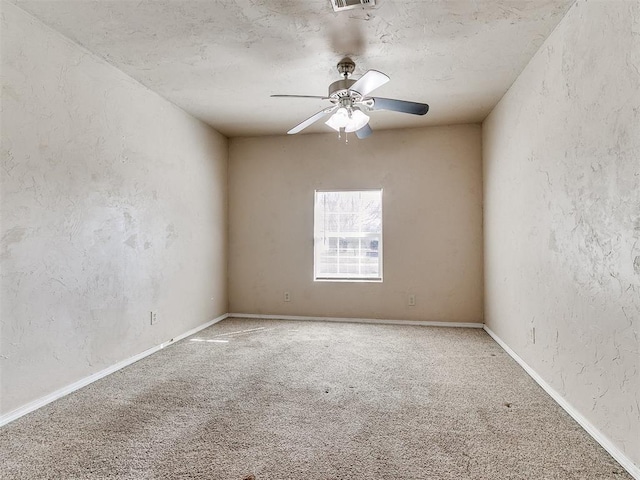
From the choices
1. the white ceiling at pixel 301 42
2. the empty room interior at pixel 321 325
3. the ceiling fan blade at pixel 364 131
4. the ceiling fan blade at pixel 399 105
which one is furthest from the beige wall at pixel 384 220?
the ceiling fan blade at pixel 399 105

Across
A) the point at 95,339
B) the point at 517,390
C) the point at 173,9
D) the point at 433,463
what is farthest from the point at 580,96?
the point at 95,339

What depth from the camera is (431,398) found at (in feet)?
7.55

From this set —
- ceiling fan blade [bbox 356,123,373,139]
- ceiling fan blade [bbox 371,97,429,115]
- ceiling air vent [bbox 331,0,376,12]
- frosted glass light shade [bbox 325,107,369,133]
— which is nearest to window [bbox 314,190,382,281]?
ceiling fan blade [bbox 356,123,373,139]

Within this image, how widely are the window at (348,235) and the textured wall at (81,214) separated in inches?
66.1

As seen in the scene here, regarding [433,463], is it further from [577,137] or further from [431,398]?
[577,137]

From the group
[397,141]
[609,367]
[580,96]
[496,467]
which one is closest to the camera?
[496,467]

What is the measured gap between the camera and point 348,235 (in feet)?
15.2

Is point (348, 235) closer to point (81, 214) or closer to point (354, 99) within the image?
point (354, 99)

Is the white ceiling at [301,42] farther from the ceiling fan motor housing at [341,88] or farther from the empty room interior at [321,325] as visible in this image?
the ceiling fan motor housing at [341,88]

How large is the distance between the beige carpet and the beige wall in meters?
1.30

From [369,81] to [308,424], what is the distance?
2.13m

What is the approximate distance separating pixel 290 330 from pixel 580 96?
10.9 ft

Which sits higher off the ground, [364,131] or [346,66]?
[346,66]

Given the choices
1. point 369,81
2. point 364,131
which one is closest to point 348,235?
point 364,131
